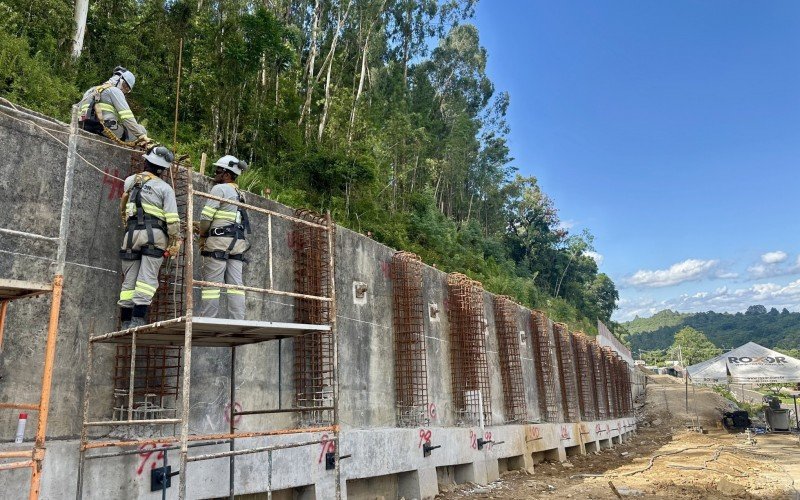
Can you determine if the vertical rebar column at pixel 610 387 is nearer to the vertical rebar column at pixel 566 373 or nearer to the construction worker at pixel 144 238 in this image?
the vertical rebar column at pixel 566 373

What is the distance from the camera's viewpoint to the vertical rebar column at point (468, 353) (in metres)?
11.4

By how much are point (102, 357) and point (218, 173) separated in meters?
2.07

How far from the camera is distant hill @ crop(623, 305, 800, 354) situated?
453 ft

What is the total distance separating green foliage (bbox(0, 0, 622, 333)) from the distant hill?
112 metres

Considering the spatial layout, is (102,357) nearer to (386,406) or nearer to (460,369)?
(386,406)

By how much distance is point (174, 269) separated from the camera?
18.5ft

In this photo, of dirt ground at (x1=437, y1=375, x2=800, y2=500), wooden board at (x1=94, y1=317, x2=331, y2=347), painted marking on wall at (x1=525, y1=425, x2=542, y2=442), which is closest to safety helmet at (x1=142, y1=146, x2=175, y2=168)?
wooden board at (x1=94, y1=317, x2=331, y2=347)

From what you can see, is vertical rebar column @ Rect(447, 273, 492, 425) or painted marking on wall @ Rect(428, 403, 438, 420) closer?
painted marking on wall @ Rect(428, 403, 438, 420)

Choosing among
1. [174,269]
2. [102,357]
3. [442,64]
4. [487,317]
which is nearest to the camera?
[102,357]

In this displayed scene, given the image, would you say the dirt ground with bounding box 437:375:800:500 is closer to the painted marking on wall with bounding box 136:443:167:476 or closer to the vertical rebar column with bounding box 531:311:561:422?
the vertical rebar column with bounding box 531:311:561:422

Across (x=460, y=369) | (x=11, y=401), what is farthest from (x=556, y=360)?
(x=11, y=401)

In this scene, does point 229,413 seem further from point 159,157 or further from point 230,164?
point 159,157

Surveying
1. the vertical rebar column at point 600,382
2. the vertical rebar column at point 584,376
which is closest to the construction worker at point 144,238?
the vertical rebar column at point 584,376

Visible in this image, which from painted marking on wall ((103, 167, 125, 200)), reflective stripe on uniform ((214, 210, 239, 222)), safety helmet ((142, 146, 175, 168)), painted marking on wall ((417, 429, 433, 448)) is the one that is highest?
safety helmet ((142, 146, 175, 168))
